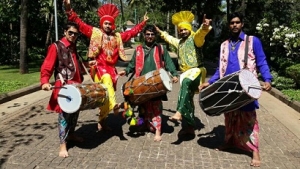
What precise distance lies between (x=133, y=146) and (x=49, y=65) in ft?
5.68

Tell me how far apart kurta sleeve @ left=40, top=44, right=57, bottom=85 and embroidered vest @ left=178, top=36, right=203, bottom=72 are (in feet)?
6.44

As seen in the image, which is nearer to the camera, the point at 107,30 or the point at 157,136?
the point at 157,136

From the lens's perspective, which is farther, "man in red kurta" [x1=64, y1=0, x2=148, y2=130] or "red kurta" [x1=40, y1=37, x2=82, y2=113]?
"man in red kurta" [x1=64, y1=0, x2=148, y2=130]

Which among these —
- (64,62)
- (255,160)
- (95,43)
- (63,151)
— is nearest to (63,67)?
(64,62)

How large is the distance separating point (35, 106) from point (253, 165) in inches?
227

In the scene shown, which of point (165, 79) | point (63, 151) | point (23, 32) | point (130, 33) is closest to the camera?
point (63, 151)

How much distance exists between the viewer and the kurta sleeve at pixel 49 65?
15.7ft

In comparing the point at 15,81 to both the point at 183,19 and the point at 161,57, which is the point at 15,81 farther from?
the point at 183,19

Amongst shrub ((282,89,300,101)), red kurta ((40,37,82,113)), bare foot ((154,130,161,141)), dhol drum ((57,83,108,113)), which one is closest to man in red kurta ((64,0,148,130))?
red kurta ((40,37,82,113))

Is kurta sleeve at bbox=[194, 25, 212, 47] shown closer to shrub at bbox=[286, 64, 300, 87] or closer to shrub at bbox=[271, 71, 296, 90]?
shrub at bbox=[286, 64, 300, 87]

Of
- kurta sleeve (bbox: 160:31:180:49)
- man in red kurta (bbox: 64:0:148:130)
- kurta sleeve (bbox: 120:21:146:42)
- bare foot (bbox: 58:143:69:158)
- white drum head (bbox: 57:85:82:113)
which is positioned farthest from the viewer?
kurta sleeve (bbox: 120:21:146:42)

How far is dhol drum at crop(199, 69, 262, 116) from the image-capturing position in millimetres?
4277

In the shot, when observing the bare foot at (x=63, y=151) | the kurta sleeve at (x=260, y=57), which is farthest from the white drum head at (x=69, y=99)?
the kurta sleeve at (x=260, y=57)

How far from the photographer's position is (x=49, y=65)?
15.9 ft
